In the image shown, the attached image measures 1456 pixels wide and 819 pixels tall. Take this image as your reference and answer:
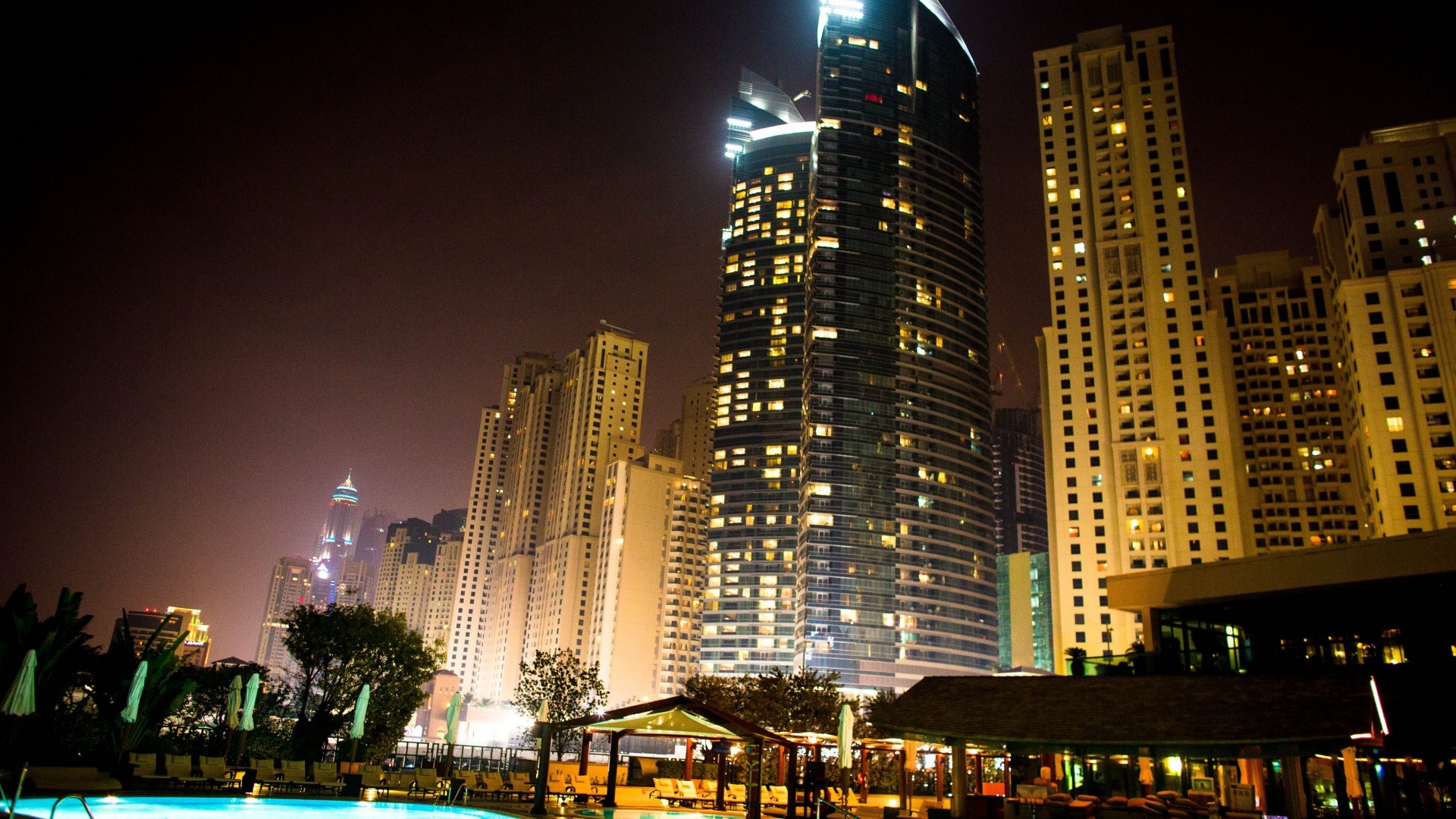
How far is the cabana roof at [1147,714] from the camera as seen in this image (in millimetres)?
22234

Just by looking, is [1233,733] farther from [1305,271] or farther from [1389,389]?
[1305,271]

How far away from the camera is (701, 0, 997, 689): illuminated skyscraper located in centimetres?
13138

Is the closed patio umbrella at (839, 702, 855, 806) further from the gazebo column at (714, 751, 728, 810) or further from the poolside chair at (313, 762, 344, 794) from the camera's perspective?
the poolside chair at (313, 762, 344, 794)

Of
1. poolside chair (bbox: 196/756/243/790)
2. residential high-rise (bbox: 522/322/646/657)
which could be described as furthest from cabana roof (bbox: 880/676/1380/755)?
residential high-rise (bbox: 522/322/646/657)

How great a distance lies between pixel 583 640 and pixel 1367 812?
536 ft

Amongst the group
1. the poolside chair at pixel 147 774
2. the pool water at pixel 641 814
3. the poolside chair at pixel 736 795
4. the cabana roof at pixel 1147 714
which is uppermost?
the cabana roof at pixel 1147 714

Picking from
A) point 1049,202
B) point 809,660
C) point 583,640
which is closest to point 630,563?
point 583,640

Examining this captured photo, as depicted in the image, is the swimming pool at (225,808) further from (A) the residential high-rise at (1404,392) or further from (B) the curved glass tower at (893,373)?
(B) the curved glass tower at (893,373)

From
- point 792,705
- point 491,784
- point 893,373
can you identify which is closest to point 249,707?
point 491,784

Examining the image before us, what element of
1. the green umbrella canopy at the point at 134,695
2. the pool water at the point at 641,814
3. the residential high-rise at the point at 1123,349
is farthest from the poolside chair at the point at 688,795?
the residential high-rise at the point at 1123,349

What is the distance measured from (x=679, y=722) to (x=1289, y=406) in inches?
4527

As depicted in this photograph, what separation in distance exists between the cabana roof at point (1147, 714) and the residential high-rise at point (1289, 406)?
96651mm

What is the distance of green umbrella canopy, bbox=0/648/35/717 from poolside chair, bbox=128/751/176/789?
478cm

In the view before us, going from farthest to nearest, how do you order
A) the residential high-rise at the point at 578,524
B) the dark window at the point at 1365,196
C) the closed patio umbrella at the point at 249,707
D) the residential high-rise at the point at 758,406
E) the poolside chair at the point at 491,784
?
the residential high-rise at the point at 578,524
the residential high-rise at the point at 758,406
the dark window at the point at 1365,196
the poolside chair at the point at 491,784
the closed patio umbrella at the point at 249,707
